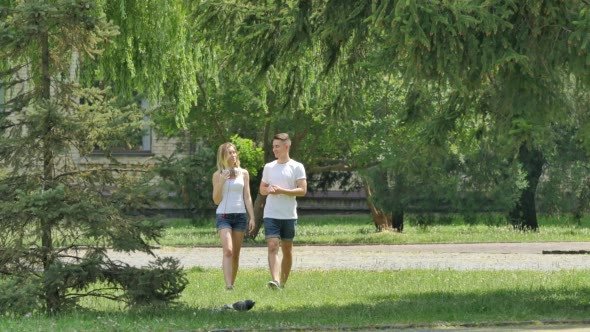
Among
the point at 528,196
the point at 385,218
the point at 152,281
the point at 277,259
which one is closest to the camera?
the point at 152,281

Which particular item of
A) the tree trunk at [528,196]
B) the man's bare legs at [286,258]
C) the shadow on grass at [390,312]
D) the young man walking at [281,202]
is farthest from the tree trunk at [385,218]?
the shadow on grass at [390,312]

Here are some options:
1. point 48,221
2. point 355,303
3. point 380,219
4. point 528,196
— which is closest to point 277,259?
point 355,303

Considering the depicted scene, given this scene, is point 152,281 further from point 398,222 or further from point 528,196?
point 528,196

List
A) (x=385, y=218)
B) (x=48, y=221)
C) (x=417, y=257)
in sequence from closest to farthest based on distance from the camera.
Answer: (x=48, y=221)
(x=417, y=257)
(x=385, y=218)

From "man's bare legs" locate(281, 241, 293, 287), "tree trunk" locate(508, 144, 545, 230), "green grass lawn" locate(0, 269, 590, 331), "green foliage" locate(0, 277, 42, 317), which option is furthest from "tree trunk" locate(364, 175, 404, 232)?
"green foliage" locate(0, 277, 42, 317)

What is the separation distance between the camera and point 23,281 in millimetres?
11266

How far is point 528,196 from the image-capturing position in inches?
1453

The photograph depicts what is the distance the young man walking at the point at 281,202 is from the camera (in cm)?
1497

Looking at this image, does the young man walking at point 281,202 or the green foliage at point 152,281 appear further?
the young man walking at point 281,202

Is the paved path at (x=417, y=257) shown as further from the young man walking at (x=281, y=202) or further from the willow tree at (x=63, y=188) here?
the willow tree at (x=63, y=188)

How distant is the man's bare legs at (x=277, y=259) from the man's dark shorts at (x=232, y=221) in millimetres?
368

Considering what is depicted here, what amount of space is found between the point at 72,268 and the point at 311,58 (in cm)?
424

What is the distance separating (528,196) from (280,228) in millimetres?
22861

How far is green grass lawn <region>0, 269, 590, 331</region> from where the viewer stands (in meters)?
11.2
